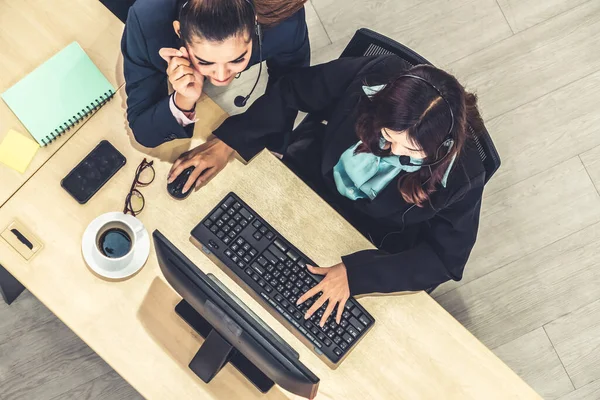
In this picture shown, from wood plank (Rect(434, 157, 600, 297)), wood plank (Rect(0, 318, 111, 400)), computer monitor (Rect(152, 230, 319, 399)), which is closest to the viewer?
computer monitor (Rect(152, 230, 319, 399))

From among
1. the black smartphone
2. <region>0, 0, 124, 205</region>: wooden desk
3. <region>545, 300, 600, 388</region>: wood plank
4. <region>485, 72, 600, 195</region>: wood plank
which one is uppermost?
<region>0, 0, 124, 205</region>: wooden desk

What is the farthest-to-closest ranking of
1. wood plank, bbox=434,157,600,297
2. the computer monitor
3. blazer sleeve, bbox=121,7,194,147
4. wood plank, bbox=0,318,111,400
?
1. wood plank, bbox=434,157,600,297
2. wood plank, bbox=0,318,111,400
3. blazer sleeve, bbox=121,7,194,147
4. the computer monitor

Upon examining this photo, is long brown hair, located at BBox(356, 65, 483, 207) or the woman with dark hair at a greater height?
the woman with dark hair

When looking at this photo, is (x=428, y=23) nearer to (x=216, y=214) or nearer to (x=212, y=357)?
(x=216, y=214)

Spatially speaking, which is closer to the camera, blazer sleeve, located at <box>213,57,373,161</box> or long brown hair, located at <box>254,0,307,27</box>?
long brown hair, located at <box>254,0,307,27</box>

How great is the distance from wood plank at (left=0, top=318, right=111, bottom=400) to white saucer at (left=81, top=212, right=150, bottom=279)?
827mm

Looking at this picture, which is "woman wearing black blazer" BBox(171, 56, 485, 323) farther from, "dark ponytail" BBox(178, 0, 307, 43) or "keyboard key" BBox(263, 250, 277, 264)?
"dark ponytail" BBox(178, 0, 307, 43)

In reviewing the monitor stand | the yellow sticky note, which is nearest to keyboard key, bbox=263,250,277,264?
the monitor stand

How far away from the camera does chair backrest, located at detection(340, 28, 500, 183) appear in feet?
4.84

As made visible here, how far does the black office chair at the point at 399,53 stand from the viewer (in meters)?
1.48

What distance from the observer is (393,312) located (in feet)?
4.99

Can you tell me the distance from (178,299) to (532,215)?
140cm

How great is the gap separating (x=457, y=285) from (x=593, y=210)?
0.58m

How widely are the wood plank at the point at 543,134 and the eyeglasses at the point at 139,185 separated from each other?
4.32 feet
